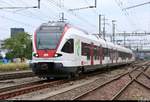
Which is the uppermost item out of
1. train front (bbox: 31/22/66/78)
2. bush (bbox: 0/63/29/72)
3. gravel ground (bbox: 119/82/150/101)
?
train front (bbox: 31/22/66/78)

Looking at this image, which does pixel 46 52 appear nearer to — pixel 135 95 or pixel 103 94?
pixel 103 94

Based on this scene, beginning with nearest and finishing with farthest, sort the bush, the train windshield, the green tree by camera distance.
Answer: the train windshield
the bush
the green tree

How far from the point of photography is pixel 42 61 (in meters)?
21.3

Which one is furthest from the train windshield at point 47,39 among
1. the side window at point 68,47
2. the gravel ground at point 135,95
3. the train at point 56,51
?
the gravel ground at point 135,95

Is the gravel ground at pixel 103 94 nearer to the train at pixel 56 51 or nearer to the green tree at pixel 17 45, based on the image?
the train at pixel 56 51

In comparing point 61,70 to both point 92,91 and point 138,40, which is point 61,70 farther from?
point 138,40

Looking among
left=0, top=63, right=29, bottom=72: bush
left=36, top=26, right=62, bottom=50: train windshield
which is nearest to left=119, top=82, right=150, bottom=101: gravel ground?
left=36, top=26, right=62, bottom=50: train windshield

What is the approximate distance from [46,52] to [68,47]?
1.40m

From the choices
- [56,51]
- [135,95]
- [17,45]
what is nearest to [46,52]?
[56,51]

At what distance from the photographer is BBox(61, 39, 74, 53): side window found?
21.8 m

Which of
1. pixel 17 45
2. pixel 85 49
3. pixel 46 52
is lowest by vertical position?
pixel 46 52

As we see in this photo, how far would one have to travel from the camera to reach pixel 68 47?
22109 mm

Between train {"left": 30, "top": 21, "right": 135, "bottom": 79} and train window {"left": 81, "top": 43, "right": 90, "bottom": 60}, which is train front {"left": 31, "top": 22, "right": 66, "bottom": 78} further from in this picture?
train window {"left": 81, "top": 43, "right": 90, "bottom": 60}

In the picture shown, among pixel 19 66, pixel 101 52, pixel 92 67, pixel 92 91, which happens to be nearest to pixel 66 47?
pixel 92 91
